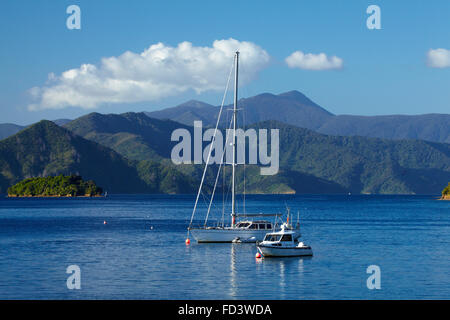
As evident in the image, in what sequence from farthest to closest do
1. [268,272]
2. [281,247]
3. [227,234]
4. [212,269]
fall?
[227,234] < [281,247] < [212,269] < [268,272]

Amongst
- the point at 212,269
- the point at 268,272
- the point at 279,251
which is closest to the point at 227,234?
the point at 279,251

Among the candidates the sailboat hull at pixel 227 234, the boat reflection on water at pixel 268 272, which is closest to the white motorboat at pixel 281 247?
the boat reflection on water at pixel 268 272

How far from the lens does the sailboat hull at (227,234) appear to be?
8631 centimetres

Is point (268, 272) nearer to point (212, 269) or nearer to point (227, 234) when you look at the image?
point (212, 269)

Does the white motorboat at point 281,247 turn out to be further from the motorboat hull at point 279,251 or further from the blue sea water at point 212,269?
the blue sea water at point 212,269

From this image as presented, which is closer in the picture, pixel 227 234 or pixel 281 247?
pixel 281 247

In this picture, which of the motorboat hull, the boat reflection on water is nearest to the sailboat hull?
the boat reflection on water

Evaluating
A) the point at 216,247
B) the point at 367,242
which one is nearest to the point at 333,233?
the point at 367,242

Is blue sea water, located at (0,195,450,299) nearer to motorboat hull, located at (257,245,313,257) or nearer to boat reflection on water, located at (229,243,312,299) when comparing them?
boat reflection on water, located at (229,243,312,299)

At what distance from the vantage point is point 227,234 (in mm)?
86312

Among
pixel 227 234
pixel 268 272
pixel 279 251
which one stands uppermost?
pixel 227 234

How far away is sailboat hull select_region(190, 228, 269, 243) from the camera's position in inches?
3398
